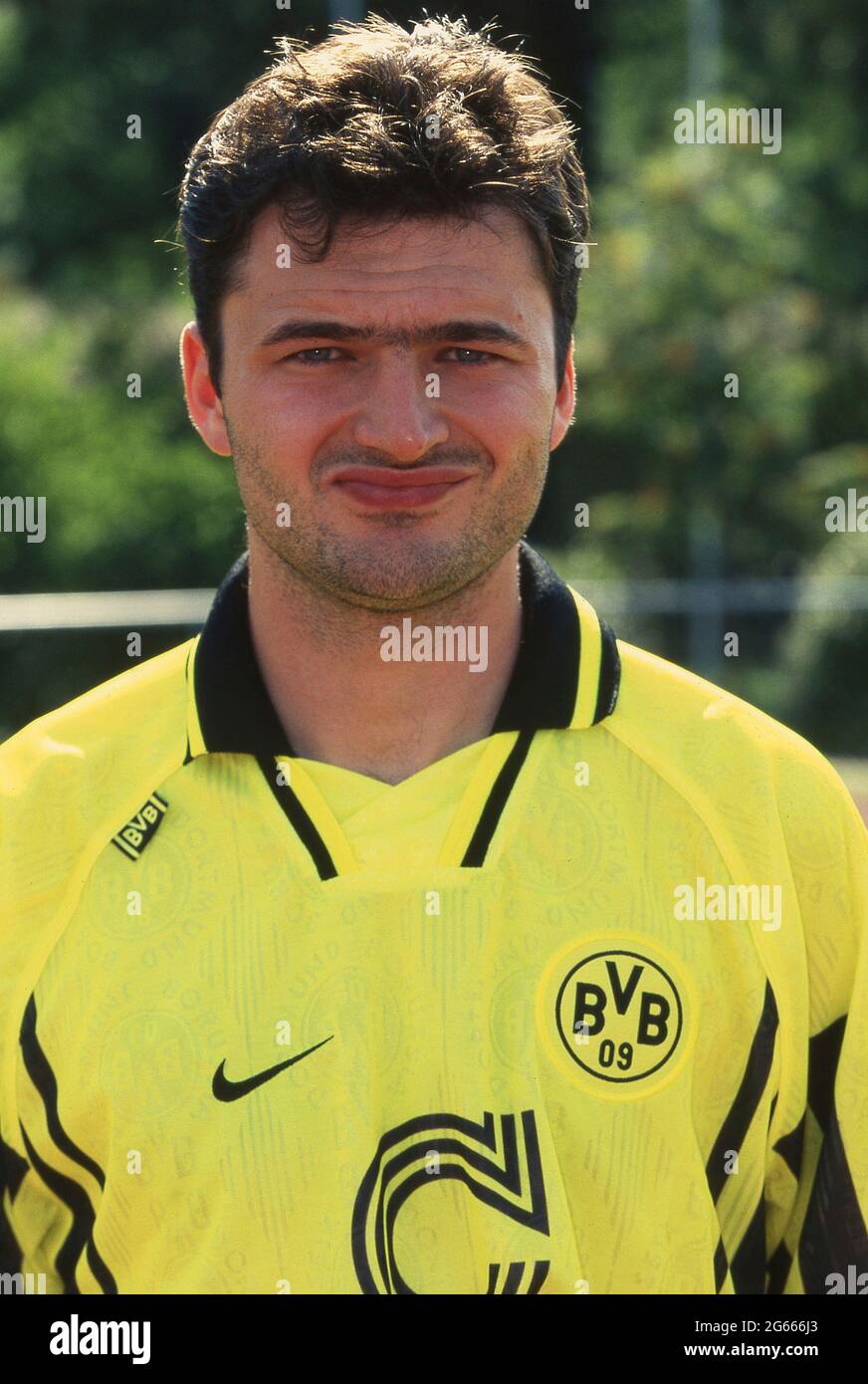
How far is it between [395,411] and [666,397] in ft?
29.4

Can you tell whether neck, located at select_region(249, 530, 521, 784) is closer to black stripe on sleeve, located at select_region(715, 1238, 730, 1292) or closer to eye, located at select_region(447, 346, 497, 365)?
eye, located at select_region(447, 346, 497, 365)

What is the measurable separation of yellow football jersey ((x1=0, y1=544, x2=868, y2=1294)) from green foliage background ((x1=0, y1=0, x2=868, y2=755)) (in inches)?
238

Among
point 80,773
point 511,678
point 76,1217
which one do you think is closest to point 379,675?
point 511,678

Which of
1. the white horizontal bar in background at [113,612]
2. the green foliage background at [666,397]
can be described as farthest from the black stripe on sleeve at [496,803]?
the green foliage background at [666,397]

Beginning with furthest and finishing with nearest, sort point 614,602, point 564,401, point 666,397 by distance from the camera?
point 666,397, point 614,602, point 564,401

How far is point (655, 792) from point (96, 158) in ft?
47.2

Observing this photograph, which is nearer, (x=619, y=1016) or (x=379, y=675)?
(x=619, y=1016)

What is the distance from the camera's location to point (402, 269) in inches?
86.4

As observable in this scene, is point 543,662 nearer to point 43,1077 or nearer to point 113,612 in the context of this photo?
point 43,1077

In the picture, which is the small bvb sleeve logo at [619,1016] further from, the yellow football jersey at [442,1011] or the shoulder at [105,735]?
the shoulder at [105,735]

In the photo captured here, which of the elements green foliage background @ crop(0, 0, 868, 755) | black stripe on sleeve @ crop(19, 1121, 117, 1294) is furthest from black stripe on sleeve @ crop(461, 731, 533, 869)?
green foliage background @ crop(0, 0, 868, 755)

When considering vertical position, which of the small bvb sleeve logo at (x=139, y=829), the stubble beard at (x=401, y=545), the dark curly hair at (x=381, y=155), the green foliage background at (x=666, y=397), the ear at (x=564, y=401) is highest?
the green foliage background at (x=666, y=397)

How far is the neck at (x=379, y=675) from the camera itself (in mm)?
2287

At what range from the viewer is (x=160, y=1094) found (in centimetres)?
213
